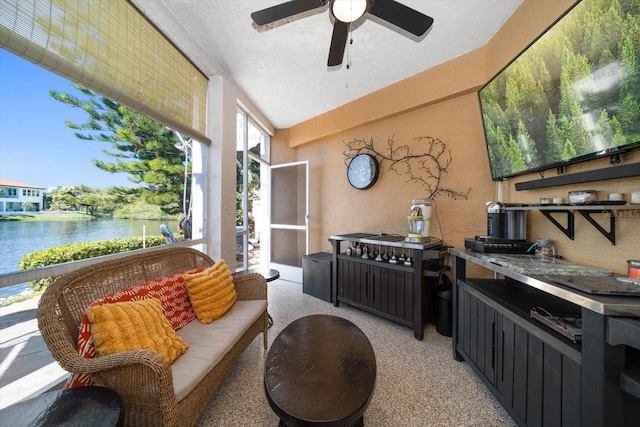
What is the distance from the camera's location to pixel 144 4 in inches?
70.9

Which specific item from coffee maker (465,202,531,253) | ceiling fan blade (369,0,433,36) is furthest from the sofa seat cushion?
ceiling fan blade (369,0,433,36)

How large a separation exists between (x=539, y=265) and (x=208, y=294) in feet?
7.58

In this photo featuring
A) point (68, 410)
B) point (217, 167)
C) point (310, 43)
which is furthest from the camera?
point (217, 167)

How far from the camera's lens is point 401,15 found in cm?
146

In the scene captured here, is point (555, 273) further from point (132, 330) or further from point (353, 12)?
point (132, 330)

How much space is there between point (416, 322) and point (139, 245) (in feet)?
9.01

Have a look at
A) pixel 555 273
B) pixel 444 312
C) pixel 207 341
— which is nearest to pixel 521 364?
pixel 555 273

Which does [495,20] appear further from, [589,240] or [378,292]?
[378,292]

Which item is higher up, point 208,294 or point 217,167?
point 217,167

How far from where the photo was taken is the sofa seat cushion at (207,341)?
116 cm

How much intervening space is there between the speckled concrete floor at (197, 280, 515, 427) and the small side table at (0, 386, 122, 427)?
2.45ft

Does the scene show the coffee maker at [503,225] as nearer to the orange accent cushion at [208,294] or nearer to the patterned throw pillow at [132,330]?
the orange accent cushion at [208,294]

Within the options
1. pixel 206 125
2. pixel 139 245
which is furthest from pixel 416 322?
pixel 206 125

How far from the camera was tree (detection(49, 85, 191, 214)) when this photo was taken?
61.9 inches
